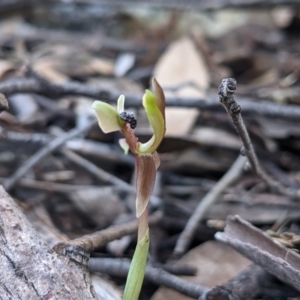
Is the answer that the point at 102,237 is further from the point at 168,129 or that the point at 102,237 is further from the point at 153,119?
the point at 168,129

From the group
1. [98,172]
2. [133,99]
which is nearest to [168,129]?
[133,99]

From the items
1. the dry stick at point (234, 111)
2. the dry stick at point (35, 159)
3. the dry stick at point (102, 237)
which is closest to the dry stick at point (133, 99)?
the dry stick at point (35, 159)

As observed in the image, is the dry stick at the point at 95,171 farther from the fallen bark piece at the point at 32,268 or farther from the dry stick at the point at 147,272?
the fallen bark piece at the point at 32,268

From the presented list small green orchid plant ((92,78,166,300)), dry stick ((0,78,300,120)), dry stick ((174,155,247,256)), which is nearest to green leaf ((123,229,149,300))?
small green orchid plant ((92,78,166,300))

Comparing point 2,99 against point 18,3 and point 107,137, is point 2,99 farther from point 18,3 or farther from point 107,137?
point 18,3

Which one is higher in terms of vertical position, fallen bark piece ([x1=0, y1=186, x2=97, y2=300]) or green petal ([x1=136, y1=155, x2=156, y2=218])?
green petal ([x1=136, y1=155, x2=156, y2=218])

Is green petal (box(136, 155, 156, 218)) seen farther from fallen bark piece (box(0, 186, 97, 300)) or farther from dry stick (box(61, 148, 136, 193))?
dry stick (box(61, 148, 136, 193))
